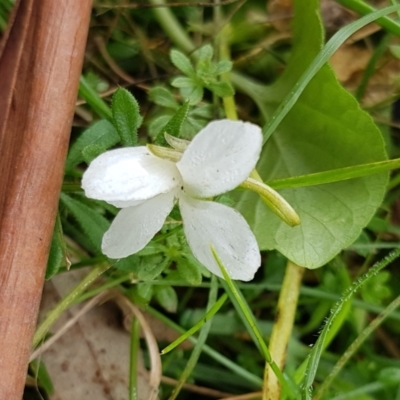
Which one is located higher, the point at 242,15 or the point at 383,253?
the point at 242,15

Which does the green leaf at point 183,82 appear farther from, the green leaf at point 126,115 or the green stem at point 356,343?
the green stem at point 356,343

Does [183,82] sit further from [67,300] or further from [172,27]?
[67,300]

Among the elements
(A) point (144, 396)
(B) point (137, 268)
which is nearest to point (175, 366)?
(A) point (144, 396)

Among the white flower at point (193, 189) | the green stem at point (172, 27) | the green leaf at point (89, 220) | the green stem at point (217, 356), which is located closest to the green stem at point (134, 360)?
the green stem at point (217, 356)

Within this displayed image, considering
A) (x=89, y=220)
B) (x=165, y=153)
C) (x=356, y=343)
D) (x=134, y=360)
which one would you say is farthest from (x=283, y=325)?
(x=165, y=153)

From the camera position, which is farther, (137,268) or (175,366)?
(175,366)

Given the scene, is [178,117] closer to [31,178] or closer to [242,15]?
[31,178]

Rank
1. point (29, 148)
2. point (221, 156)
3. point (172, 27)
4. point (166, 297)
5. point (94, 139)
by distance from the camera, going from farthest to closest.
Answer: point (172, 27) → point (166, 297) → point (94, 139) → point (29, 148) → point (221, 156)
